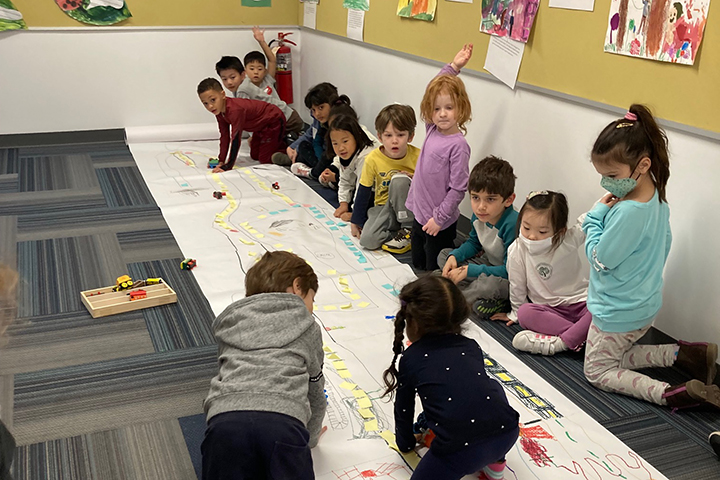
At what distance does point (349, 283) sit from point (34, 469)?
1408 millimetres

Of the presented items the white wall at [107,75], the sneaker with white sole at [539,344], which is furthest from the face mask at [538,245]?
the white wall at [107,75]

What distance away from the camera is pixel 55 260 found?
2.98 m

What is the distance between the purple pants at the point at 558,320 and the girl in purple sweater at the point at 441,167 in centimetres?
58

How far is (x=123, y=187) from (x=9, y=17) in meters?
1.62

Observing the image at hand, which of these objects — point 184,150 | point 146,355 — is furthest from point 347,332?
point 184,150

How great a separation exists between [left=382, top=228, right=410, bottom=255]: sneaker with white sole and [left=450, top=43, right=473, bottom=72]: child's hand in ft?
2.65

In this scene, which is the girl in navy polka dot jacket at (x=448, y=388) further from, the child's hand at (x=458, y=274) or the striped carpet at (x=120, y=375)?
the child's hand at (x=458, y=274)

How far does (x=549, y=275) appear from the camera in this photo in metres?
2.41

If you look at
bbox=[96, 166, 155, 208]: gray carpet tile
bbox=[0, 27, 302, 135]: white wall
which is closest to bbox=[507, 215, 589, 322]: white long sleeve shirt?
bbox=[96, 166, 155, 208]: gray carpet tile

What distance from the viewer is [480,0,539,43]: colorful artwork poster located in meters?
2.78

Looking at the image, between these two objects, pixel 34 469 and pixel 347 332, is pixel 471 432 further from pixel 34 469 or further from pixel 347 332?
pixel 34 469

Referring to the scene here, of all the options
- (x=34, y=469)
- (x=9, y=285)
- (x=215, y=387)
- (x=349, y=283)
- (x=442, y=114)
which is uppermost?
(x=442, y=114)

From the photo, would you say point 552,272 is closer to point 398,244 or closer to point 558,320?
point 558,320

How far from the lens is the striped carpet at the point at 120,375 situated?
Answer: 5.94 ft
